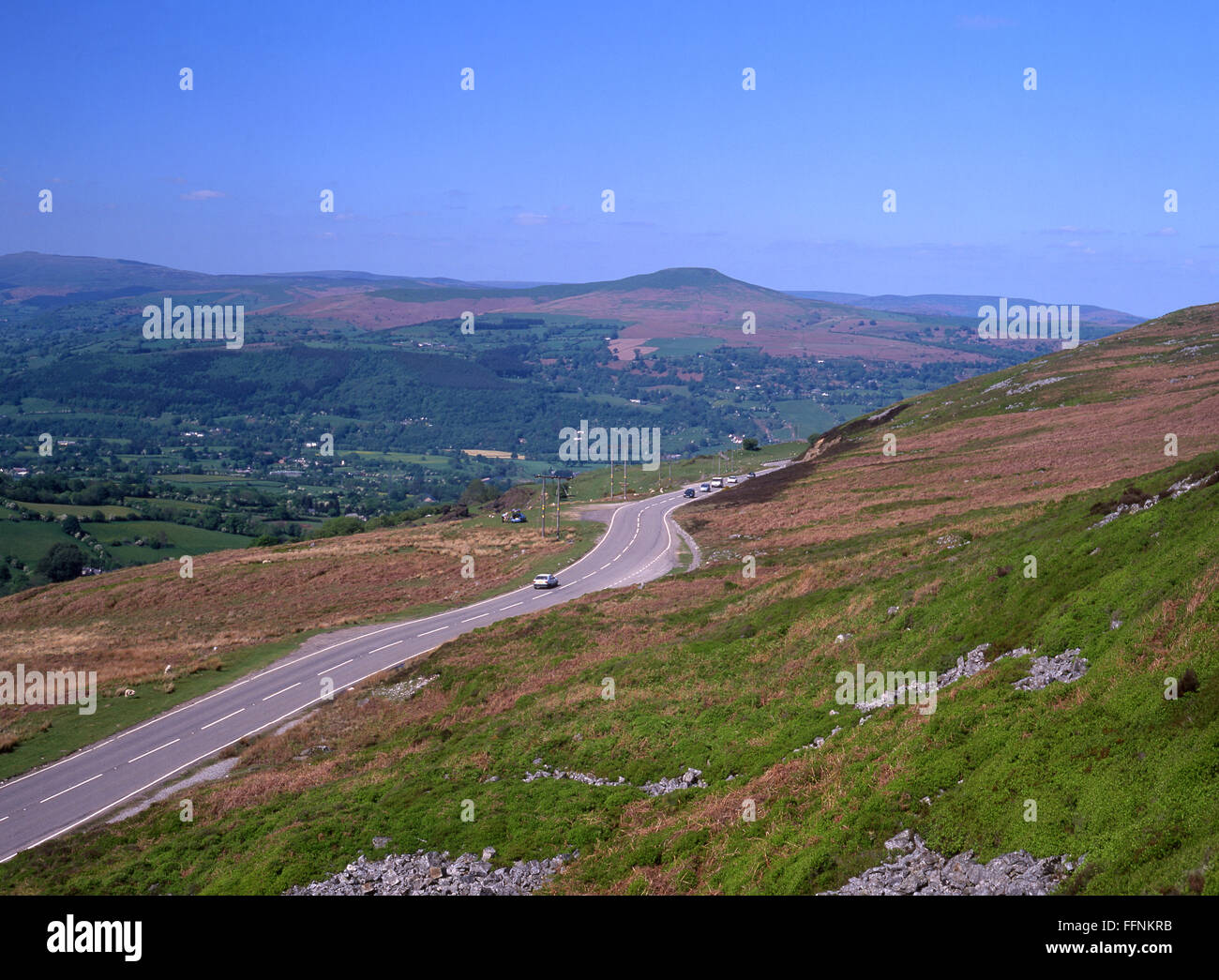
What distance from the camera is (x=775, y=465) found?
118 m

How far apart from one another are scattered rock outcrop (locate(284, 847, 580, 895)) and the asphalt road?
1199 centimetres

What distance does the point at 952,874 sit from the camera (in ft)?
43.3

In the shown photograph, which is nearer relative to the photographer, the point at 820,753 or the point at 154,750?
the point at 820,753

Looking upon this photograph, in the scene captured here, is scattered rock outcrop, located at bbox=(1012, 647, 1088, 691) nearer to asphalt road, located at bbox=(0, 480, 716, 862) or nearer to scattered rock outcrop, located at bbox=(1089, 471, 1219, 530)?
scattered rock outcrop, located at bbox=(1089, 471, 1219, 530)

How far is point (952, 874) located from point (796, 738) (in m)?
7.27

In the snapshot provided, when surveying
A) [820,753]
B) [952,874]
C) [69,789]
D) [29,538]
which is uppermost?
[952,874]

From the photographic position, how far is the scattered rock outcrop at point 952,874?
12211 mm

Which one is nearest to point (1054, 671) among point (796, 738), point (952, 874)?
point (796, 738)

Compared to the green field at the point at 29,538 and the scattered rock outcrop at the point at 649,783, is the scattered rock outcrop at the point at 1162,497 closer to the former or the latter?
the scattered rock outcrop at the point at 649,783

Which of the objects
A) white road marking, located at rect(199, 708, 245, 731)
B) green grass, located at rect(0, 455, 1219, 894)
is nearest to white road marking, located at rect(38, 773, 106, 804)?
green grass, located at rect(0, 455, 1219, 894)

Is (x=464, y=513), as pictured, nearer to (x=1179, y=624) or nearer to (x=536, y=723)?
(x=536, y=723)

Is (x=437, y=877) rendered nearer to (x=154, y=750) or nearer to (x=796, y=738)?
(x=796, y=738)

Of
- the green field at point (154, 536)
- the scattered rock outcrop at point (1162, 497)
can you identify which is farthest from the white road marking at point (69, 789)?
the green field at point (154, 536)

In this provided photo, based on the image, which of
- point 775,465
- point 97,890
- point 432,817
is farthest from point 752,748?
point 775,465
